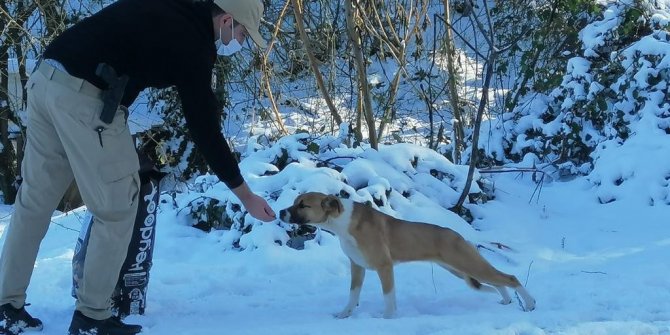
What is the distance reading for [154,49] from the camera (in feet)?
12.3

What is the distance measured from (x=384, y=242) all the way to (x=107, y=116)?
2.09 metres

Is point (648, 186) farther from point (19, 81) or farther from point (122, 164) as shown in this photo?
point (19, 81)

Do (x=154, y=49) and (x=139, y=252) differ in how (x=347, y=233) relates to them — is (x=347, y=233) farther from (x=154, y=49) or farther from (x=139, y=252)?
(x=154, y=49)

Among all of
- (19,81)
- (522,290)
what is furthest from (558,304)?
(19,81)

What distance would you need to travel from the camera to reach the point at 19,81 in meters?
10.0

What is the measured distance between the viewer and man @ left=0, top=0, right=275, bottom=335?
3742 millimetres

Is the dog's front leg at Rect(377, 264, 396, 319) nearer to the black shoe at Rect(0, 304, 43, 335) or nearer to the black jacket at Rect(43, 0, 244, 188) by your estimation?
the black jacket at Rect(43, 0, 244, 188)

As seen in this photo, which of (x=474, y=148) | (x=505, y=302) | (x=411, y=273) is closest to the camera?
(x=505, y=302)

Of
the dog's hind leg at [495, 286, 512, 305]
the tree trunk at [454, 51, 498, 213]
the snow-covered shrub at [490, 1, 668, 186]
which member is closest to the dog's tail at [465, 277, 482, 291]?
the dog's hind leg at [495, 286, 512, 305]

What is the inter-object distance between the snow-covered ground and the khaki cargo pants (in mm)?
435

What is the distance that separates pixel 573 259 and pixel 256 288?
2.48m

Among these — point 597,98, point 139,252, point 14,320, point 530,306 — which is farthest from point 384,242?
point 597,98

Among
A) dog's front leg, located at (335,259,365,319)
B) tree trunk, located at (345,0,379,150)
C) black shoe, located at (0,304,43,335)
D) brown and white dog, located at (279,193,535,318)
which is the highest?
tree trunk, located at (345,0,379,150)

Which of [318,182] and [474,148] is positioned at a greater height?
[474,148]
